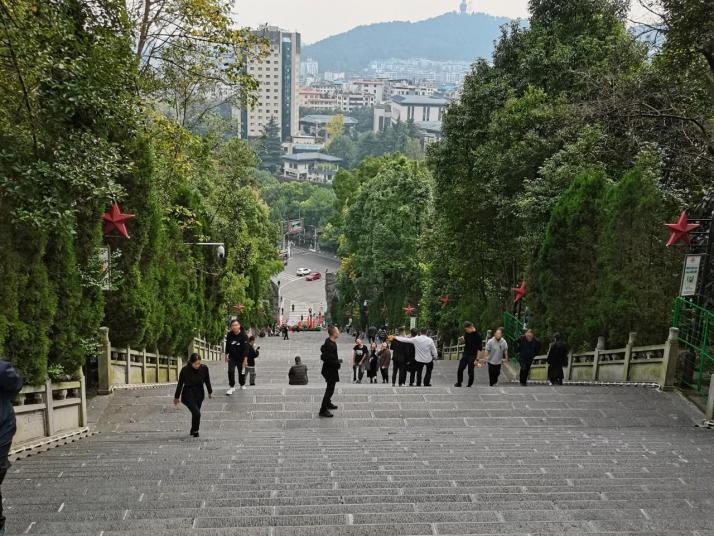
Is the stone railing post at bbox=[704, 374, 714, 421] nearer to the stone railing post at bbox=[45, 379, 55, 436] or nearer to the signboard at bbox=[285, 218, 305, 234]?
the stone railing post at bbox=[45, 379, 55, 436]

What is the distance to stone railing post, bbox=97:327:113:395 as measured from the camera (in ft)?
48.6

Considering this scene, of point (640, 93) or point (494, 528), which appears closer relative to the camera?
point (494, 528)

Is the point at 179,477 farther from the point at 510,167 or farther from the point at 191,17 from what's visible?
the point at 510,167

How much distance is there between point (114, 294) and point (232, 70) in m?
6.28

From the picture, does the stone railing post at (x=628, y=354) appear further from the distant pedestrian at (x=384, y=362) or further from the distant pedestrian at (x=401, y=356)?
the distant pedestrian at (x=384, y=362)

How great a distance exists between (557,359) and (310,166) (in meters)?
158

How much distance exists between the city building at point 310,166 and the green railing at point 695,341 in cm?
15706

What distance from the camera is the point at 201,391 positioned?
11.4m

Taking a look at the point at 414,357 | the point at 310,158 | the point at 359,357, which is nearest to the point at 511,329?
the point at 359,357

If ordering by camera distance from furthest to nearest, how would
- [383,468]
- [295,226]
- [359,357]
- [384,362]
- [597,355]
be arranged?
1. [295,226]
2. [384,362]
3. [359,357]
4. [597,355]
5. [383,468]

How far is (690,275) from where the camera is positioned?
13.5 m

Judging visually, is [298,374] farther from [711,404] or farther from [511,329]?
[511,329]

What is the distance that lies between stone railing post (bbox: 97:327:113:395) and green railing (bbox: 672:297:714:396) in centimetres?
1037

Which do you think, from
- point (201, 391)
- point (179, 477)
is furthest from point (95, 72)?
point (179, 477)
